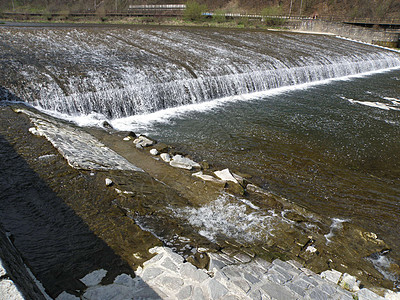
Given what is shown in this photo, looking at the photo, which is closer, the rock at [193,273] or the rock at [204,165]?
the rock at [193,273]

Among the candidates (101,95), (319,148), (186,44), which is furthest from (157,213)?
(186,44)

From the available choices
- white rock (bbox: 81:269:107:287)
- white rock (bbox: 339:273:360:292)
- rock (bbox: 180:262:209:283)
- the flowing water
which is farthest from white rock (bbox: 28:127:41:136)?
white rock (bbox: 339:273:360:292)

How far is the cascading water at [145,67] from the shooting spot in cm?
1026

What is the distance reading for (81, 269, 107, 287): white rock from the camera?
3.35 m

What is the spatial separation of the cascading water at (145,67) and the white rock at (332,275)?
27.0 feet

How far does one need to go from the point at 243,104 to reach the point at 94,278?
10.1 m

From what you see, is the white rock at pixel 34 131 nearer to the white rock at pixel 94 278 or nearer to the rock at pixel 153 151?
the rock at pixel 153 151

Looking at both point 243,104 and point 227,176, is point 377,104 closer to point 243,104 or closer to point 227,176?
point 243,104

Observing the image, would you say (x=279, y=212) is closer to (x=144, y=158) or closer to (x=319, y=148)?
(x=144, y=158)

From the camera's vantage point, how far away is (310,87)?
16.0 meters

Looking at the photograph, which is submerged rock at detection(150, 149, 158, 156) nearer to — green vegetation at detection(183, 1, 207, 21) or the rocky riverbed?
the rocky riverbed

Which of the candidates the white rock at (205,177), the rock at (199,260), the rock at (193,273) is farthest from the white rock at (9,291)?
the white rock at (205,177)

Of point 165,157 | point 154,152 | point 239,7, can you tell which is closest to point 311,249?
point 165,157

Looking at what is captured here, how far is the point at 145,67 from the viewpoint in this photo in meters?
12.7
